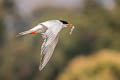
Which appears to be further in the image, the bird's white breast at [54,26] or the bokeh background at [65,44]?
the bokeh background at [65,44]

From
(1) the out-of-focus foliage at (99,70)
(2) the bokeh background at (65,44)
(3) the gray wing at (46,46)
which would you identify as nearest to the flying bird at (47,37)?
(3) the gray wing at (46,46)

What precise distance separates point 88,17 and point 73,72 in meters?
10.9

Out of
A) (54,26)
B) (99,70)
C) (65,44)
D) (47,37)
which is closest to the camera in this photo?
(47,37)

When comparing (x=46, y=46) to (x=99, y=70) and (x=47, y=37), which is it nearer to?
(x=47, y=37)

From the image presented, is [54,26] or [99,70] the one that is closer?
[54,26]

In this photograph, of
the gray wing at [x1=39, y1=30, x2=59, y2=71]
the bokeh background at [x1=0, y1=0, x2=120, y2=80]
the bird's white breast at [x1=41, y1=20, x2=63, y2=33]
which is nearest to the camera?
the gray wing at [x1=39, y1=30, x2=59, y2=71]

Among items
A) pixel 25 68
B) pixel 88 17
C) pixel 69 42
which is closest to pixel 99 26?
pixel 88 17

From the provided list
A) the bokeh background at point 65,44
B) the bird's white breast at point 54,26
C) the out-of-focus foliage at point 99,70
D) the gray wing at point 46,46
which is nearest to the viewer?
the gray wing at point 46,46

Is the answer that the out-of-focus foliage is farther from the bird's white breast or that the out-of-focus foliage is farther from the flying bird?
the flying bird

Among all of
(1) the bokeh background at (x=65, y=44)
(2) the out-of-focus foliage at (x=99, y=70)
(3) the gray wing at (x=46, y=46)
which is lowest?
(1) the bokeh background at (x=65, y=44)

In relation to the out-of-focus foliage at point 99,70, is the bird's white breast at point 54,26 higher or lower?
higher

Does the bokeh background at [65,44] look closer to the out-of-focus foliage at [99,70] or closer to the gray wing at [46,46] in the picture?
the out-of-focus foliage at [99,70]

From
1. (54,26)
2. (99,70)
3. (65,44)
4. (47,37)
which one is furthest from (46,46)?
(65,44)

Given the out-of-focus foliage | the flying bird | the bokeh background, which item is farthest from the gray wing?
the bokeh background
